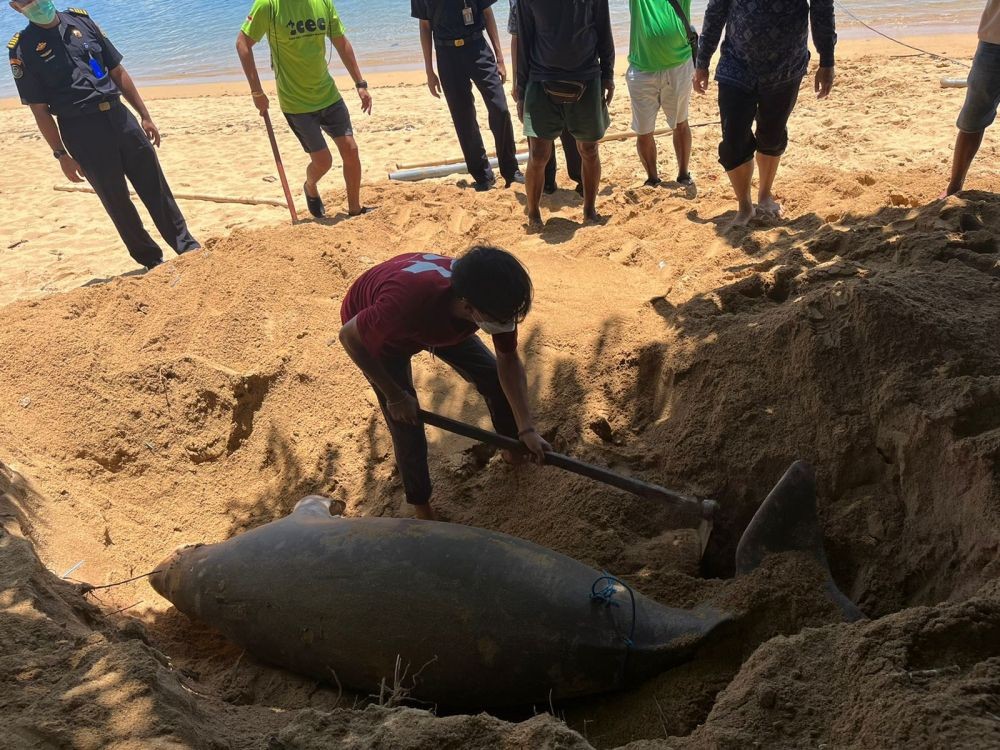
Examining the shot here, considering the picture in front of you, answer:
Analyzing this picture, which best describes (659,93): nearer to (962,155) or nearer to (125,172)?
(962,155)

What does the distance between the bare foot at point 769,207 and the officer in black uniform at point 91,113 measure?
460cm

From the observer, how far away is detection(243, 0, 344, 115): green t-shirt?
6.12m

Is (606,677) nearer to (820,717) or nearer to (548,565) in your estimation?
(548,565)

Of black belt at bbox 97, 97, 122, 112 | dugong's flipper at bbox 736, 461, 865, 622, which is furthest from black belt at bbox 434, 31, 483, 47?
dugong's flipper at bbox 736, 461, 865, 622

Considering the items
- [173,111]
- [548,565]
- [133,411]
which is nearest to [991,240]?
[548,565]

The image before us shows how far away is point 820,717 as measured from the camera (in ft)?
6.06

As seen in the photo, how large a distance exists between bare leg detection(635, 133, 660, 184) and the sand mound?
543 millimetres

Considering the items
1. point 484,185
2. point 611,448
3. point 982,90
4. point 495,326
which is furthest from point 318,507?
point 982,90

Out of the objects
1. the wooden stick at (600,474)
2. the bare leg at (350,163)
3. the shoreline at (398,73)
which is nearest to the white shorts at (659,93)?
the bare leg at (350,163)

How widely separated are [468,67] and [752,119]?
273 cm

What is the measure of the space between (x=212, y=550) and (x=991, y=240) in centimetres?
408

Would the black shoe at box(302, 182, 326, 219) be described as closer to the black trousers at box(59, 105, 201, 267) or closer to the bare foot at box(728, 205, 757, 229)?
the black trousers at box(59, 105, 201, 267)

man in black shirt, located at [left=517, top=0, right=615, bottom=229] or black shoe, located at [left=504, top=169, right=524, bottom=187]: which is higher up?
man in black shirt, located at [left=517, top=0, right=615, bottom=229]

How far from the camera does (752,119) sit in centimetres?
504
